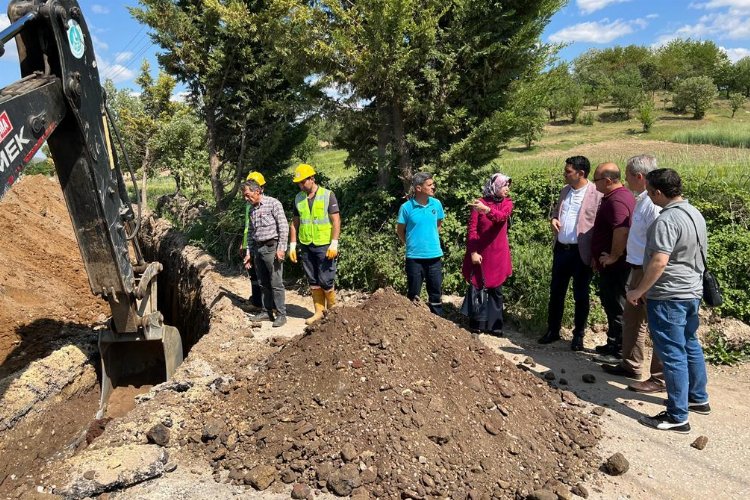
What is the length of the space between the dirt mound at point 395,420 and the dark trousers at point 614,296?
1.42 m

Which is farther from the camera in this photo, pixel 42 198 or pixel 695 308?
pixel 42 198

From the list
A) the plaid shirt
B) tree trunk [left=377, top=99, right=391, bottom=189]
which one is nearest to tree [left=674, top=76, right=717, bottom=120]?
tree trunk [left=377, top=99, right=391, bottom=189]

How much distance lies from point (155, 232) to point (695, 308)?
36.2ft

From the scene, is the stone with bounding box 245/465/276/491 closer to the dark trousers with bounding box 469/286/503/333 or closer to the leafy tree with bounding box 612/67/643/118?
the dark trousers with bounding box 469/286/503/333

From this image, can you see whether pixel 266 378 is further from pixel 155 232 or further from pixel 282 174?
pixel 155 232

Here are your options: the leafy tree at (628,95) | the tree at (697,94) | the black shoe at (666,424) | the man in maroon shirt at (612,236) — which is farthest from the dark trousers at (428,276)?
the leafy tree at (628,95)

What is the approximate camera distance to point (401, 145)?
7793mm

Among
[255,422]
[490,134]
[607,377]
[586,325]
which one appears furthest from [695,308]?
[490,134]

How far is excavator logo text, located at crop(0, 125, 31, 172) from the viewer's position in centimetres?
270

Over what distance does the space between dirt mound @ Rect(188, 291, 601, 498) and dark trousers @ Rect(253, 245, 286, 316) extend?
1.78 metres

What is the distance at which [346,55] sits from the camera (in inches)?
280

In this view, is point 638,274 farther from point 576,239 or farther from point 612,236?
point 576,239

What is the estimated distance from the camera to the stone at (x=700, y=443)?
3633 millimetres

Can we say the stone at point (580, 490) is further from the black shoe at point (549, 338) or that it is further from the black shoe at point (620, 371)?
the black shoe at point (549, 338)
